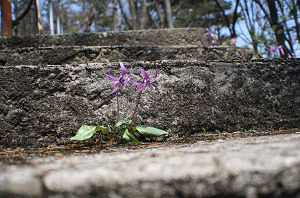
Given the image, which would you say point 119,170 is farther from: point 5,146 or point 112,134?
point 5,146

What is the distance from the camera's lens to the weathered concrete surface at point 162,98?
4.00 feet

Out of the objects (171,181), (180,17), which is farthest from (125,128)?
(180,17)

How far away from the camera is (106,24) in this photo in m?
25.3

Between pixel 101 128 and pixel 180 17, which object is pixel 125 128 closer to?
pixel 101 128

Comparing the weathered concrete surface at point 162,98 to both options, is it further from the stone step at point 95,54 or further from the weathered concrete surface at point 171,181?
the weathered concrete surface at point 171,181

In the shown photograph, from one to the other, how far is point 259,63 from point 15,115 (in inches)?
54.1

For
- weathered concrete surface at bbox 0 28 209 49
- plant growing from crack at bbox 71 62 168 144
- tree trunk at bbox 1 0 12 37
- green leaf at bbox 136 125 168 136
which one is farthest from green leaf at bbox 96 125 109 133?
tree trunk at bbox 1 0 12 37

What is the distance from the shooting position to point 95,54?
1676 millimetres

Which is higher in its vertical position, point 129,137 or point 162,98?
point 162,98

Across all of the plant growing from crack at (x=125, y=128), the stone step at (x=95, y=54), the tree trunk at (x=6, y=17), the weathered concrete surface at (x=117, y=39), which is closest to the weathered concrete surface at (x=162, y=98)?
the plant growing from crack at (x=125, y=128)

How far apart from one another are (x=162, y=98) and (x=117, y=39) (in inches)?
48.6

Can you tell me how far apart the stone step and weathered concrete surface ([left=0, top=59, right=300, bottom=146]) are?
37cm

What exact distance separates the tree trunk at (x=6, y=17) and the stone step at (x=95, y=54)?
114cm

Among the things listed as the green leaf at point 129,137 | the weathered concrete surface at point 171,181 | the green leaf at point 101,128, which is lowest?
the green leaf at point 129,137
